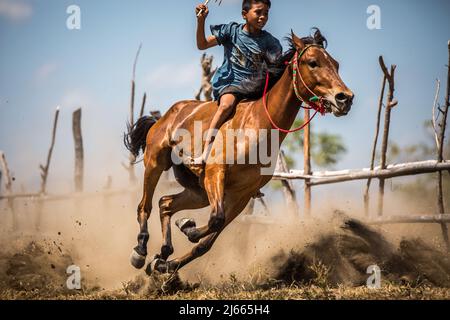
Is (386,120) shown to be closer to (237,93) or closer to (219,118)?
(237,93)

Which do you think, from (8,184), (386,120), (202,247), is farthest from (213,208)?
(8,184)

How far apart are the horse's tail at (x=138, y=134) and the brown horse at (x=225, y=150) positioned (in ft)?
2.02

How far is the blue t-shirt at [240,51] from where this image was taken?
6366 mm

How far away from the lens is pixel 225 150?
19.9 feet

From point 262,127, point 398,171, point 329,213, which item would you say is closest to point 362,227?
point 329,213

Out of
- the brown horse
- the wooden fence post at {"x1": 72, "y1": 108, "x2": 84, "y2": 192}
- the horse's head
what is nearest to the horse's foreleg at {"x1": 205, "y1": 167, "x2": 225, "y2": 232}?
the brown horse

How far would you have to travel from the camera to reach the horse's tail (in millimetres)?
7781

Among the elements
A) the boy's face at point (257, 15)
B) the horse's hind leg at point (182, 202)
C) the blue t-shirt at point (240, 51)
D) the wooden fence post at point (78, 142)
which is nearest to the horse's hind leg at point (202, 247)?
the horse's hind leg at point (182, 202)

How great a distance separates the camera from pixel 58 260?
8.40m

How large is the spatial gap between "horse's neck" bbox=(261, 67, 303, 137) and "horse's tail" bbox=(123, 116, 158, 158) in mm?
2159

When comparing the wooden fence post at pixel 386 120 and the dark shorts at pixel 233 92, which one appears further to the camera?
the wooden fence post at pixel 386 120

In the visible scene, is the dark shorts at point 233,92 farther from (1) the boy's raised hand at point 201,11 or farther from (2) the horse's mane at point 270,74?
(1) the boy's raised hand at point 201,11
